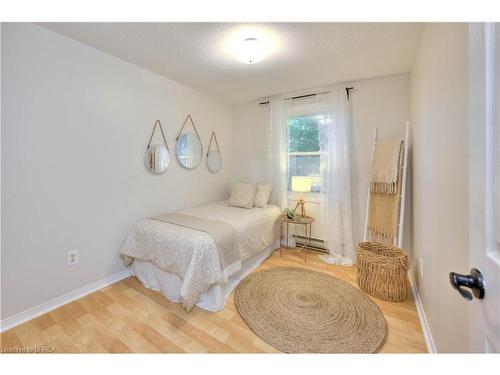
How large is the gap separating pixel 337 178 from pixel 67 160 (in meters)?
2.88

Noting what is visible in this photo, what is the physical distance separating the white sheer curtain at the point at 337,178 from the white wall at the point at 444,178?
0.93m

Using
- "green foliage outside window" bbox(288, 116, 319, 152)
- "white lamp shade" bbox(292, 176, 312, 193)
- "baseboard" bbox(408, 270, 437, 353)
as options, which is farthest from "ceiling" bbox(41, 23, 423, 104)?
"baseboard" bbox(408, 270, 437, 353)

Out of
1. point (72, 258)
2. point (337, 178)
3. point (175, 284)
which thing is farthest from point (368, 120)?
point (72, 258)

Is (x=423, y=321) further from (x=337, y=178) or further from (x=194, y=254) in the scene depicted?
(x=194, y=254)

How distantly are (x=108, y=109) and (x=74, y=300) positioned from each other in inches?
71.5

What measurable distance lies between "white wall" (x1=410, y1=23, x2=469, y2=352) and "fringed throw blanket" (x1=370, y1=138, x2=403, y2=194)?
48 cm

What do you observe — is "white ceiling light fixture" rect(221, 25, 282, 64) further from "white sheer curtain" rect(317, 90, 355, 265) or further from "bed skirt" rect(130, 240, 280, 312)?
"bed skirt" rect(130, 240, 280, 312)

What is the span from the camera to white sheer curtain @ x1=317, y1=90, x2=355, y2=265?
103 inches

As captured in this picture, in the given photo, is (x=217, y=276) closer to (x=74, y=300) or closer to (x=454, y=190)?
(x=74, y=300)

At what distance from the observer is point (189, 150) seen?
289 cm

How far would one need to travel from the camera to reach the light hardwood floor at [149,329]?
136 cm
